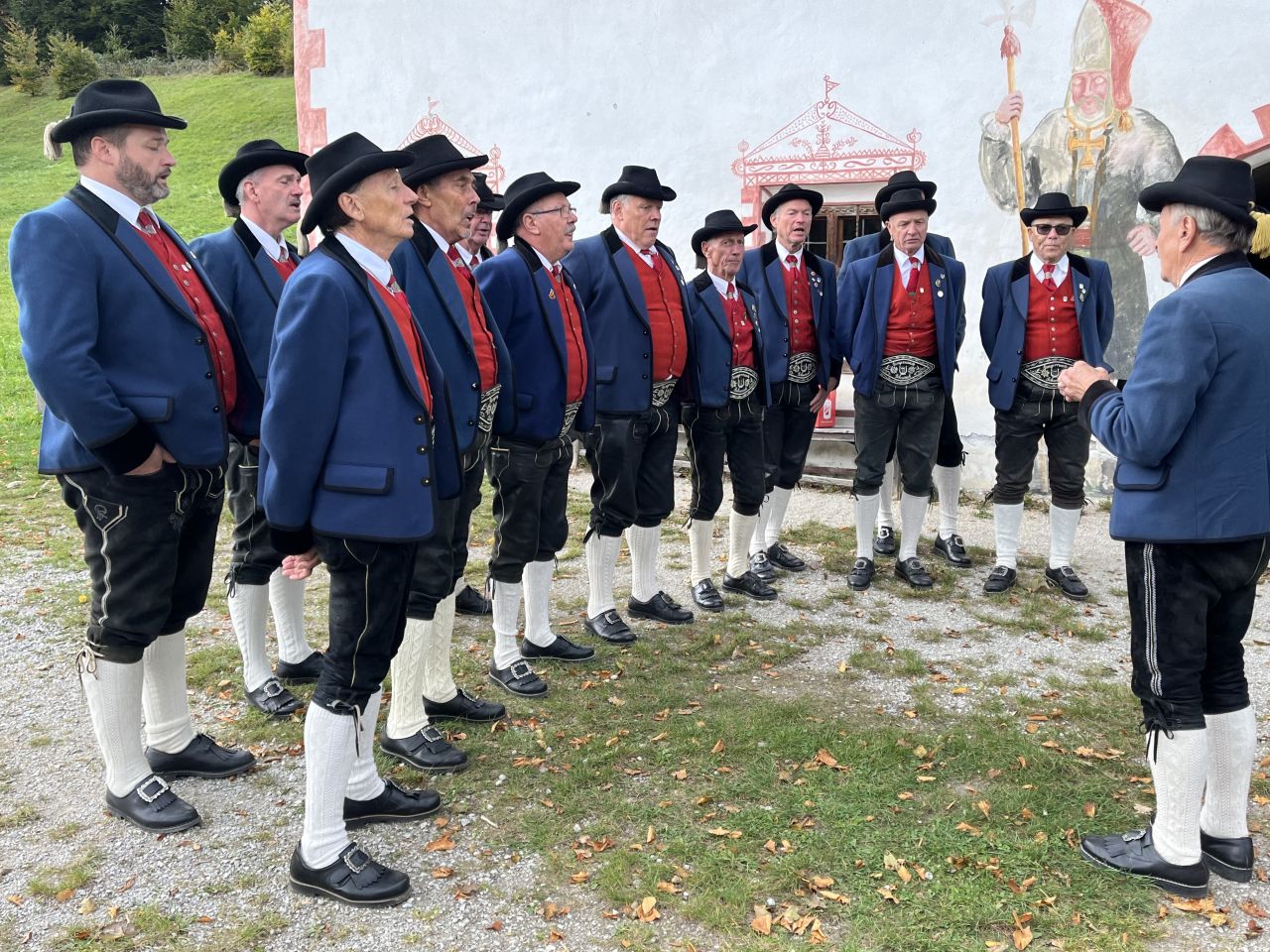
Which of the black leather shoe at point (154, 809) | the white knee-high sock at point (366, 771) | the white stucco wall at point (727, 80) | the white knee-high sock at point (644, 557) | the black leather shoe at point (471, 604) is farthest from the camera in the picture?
the white stucco wall at point (727, 80)

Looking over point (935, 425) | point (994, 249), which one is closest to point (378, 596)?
point (935, 425)

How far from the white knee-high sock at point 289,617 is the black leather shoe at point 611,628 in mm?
1518

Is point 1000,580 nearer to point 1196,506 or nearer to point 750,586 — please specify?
point 750,586

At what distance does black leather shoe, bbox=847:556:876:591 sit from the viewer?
21.1ft

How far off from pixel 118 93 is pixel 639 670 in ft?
11.0

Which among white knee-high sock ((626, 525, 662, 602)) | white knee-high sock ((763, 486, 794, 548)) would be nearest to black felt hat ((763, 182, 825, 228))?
white knee-high sock ((763, 486, 794, 548))

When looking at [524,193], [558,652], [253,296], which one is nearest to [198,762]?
[558,652]

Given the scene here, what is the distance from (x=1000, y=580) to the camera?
635 cm

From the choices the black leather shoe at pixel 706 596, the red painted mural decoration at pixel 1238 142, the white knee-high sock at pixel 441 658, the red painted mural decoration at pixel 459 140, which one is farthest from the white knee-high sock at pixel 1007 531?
the red painted mural decoration at pixel 459 140

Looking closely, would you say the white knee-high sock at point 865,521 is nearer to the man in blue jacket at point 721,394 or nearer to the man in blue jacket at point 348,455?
the man in blue jacket at point 721,394

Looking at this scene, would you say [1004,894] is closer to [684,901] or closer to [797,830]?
[797,830]

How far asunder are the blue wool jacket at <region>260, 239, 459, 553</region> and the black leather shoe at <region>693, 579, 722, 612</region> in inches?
126

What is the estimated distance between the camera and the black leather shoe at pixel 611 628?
17.6 ft

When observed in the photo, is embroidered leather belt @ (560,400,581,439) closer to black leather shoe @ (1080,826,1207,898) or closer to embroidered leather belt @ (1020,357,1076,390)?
black leather shoe @ (1080,826,1207,898)
